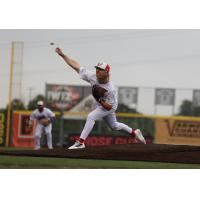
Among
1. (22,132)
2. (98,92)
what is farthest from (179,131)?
(98,92)

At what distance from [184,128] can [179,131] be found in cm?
27

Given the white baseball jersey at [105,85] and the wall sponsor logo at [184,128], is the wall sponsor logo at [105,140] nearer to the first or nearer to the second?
the wall sponsor logo at [184,128]

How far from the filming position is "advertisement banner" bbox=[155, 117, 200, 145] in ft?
88.7

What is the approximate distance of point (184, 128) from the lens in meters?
27.1

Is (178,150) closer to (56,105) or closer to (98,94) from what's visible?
(98,94)

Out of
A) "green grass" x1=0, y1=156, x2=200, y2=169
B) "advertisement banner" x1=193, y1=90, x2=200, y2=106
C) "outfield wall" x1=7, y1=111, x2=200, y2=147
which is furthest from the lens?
"advertisement banner" x1=193, y1=90, x2=200, y2=106

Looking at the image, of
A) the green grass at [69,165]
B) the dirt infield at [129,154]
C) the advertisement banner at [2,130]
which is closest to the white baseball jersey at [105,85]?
the dirt infield at [129,154]

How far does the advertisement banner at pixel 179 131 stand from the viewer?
1065 inches

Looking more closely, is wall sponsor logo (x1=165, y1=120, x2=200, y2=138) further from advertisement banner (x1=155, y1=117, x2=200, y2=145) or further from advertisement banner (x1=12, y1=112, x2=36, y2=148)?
advertisement banner (x1=12, y1=112, x2=36, y2=148)

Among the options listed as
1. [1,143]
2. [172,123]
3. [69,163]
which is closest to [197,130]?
[172,123]

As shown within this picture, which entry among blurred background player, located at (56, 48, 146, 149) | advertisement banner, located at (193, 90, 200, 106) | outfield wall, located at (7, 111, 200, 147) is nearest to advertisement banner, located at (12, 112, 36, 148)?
outfield wall, located at (7, 111, 200, 147)

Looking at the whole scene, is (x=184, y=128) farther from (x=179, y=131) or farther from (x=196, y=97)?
(x=196, y=97)

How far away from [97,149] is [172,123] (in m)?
16.4

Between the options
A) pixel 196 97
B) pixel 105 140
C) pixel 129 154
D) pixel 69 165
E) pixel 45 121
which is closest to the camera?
pixel 129 154
